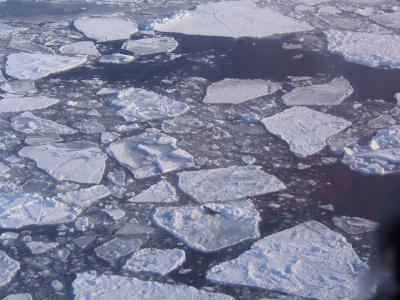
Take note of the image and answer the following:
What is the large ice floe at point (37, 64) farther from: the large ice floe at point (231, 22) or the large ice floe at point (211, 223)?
the large ice floe at point (211, 223)

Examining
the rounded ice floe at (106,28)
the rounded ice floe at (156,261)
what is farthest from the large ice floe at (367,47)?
the rounded ice floe at (156,261)

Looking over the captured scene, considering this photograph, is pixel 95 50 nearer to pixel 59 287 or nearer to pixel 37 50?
pixel 37 50

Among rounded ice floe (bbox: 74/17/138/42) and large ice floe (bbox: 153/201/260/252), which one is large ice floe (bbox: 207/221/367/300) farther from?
rounded ice floe (bbox: 74/17/138/42)

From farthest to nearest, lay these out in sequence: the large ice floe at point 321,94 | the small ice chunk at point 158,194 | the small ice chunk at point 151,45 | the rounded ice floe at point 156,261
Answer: the small ice chunk at point 151,45
the large ice floe at point 321,94
the small ice chunk at point 158,194
the rounded ice floe at point 156,261

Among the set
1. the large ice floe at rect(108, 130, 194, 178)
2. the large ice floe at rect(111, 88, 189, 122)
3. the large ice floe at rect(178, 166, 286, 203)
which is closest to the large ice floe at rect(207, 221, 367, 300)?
the large ice floe at rect(178, 166, 286, 203)

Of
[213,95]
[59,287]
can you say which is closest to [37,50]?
[213,95]
